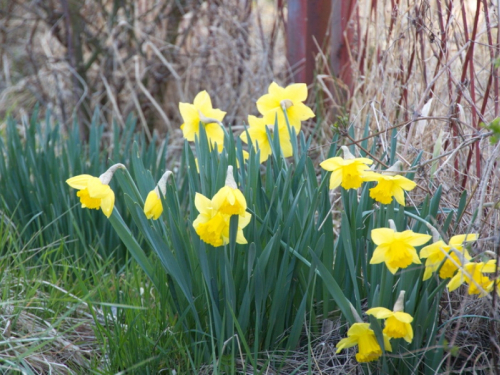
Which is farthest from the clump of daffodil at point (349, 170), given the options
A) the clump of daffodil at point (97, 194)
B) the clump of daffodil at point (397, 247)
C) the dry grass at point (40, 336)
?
the dry grass at point (40, 336)

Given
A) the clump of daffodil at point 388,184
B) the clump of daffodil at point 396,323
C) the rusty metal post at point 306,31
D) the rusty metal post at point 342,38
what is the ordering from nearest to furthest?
the clump of daffodil at point 396,323
the clump of daffodil at point 388,184
the rusty metal post at point 342,38
the rusty metal post at point 306,31

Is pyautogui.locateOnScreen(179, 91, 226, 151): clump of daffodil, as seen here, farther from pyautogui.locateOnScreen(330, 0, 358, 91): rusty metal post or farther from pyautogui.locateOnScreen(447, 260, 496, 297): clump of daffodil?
pyautogui.locateOnScreen(330, 0, 358, 91): rusty metal post

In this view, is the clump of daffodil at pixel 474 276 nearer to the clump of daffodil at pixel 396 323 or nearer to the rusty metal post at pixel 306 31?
the clump of daffodil at pixel 396 323

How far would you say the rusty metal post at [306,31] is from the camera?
3.06 meters

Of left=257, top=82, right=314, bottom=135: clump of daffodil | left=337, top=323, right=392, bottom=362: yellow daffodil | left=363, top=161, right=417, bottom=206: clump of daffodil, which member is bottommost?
left=337, top=323, right=392, bottom=362: yellow daffodil

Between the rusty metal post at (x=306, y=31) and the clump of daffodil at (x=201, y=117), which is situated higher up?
the rusty metal post at (x=306, y=31)

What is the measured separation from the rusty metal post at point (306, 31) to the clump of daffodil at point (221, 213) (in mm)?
2078

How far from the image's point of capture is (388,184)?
1206 millimetres

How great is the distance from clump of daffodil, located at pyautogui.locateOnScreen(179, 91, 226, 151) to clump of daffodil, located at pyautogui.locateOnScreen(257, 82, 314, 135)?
14 cm

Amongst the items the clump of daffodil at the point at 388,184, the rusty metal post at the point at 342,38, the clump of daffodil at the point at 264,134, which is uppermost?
the rusty metal post at the point at 342,38

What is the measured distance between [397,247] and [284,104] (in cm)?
61

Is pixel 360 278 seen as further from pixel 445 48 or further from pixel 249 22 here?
pixel 249 22

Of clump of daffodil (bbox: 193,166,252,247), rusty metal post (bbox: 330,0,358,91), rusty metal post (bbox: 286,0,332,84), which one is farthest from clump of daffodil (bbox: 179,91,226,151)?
rusty metal post (bbox: 286,0,332,84)

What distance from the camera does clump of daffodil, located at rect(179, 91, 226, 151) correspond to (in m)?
1.57
